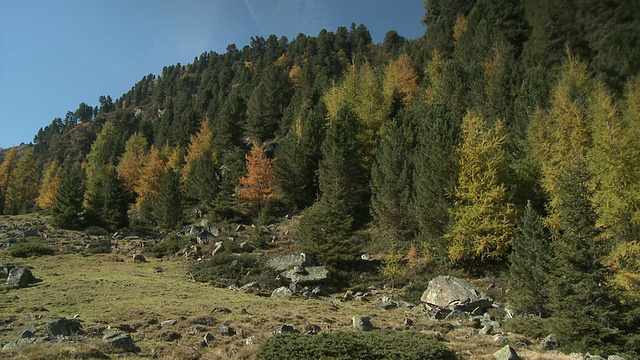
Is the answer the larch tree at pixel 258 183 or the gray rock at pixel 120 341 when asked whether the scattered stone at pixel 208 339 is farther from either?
the larch tree at pixel 258 183

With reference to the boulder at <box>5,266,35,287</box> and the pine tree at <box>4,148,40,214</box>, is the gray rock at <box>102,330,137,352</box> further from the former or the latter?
the pine tree at <box>4,148,40,214</box>

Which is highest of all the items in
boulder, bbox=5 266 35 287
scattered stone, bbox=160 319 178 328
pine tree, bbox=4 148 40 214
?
pine tree, bbox=4 148 40 214

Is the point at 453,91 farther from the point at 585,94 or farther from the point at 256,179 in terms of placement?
the point at 256,179

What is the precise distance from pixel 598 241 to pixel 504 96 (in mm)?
26572

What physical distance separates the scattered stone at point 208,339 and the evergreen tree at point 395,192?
60.5 feet

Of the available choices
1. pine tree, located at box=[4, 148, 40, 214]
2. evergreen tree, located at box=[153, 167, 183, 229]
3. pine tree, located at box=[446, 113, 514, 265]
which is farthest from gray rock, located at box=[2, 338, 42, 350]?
pine tree, located at box=[4, 148, 40, 214]

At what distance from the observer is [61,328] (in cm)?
1134

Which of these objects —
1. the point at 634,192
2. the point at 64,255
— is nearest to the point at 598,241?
the point at 634,192

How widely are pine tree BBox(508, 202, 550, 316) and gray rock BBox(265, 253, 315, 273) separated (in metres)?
13.3

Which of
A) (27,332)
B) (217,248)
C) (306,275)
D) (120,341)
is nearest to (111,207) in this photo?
(217,248)

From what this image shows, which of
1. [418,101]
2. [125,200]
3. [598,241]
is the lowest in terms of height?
[598,241]

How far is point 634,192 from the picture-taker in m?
18.8

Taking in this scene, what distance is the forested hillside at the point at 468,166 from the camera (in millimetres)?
16203

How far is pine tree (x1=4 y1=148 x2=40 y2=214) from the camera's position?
63.8 m
